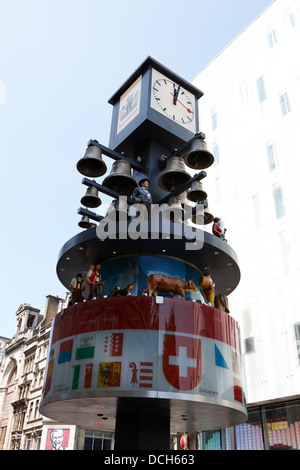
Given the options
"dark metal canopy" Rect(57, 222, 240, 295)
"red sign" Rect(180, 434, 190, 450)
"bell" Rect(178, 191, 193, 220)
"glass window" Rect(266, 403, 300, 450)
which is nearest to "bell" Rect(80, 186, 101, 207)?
"dark metal canopy" Rect(57, 222, 240, 295)

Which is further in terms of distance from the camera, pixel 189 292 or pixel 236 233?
pixel 236 233

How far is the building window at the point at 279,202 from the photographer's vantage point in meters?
25.2

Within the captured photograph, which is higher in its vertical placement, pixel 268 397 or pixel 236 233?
pixel 236 233

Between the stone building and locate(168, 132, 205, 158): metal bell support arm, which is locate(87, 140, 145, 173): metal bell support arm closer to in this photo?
locate(168, 132, 205, 158): metal bell support arm

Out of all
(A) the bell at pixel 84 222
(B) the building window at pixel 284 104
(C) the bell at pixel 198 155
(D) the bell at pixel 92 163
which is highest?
(B) the building window at pixel 284 104

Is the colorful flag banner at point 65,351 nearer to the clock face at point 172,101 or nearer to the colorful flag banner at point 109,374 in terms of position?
the colorful flag banner at point 109,374

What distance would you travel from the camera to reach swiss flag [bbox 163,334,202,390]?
10.5 meters

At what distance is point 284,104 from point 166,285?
20657mm

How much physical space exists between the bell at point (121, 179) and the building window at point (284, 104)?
17287 millimetres

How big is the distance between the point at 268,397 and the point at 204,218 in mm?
12087

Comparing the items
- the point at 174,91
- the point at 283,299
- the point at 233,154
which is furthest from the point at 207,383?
the point at 233,154

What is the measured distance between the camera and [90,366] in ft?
→ 35.3

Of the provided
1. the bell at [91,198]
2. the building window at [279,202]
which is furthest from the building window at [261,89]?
the bell at [91,198]
